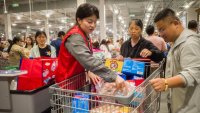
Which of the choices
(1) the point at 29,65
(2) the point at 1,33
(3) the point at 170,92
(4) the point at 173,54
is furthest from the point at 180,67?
(2) the point at 1,33

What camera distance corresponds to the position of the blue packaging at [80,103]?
60.1 inches

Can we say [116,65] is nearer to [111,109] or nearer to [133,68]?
[133,68]

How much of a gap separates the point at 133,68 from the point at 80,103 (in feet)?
2.57

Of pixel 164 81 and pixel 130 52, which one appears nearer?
pixel 164 81

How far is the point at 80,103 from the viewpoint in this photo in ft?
5.07

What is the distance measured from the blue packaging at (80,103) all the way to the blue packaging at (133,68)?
0.72 metres

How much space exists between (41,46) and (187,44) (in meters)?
3.37

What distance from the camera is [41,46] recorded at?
4.50m

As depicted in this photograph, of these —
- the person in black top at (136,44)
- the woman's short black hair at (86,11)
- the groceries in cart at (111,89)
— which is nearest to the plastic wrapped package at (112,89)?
the groceries in cart at (111,89)

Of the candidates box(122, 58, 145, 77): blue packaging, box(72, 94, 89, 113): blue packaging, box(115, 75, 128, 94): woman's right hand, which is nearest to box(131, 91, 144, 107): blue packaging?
box(115, 75, 128, 94): woman's right hand

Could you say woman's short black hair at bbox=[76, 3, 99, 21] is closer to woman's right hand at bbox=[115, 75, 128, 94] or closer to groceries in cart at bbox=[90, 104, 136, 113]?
woman's right hand at bbox=[115, 75, 128, 94]

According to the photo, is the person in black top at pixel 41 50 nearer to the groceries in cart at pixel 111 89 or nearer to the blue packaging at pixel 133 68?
the blue packaging at pixel 133 68

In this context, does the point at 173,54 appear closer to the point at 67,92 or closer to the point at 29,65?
the point at 67,92

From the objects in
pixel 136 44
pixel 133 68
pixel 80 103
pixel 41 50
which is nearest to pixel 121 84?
pixel 80 103
